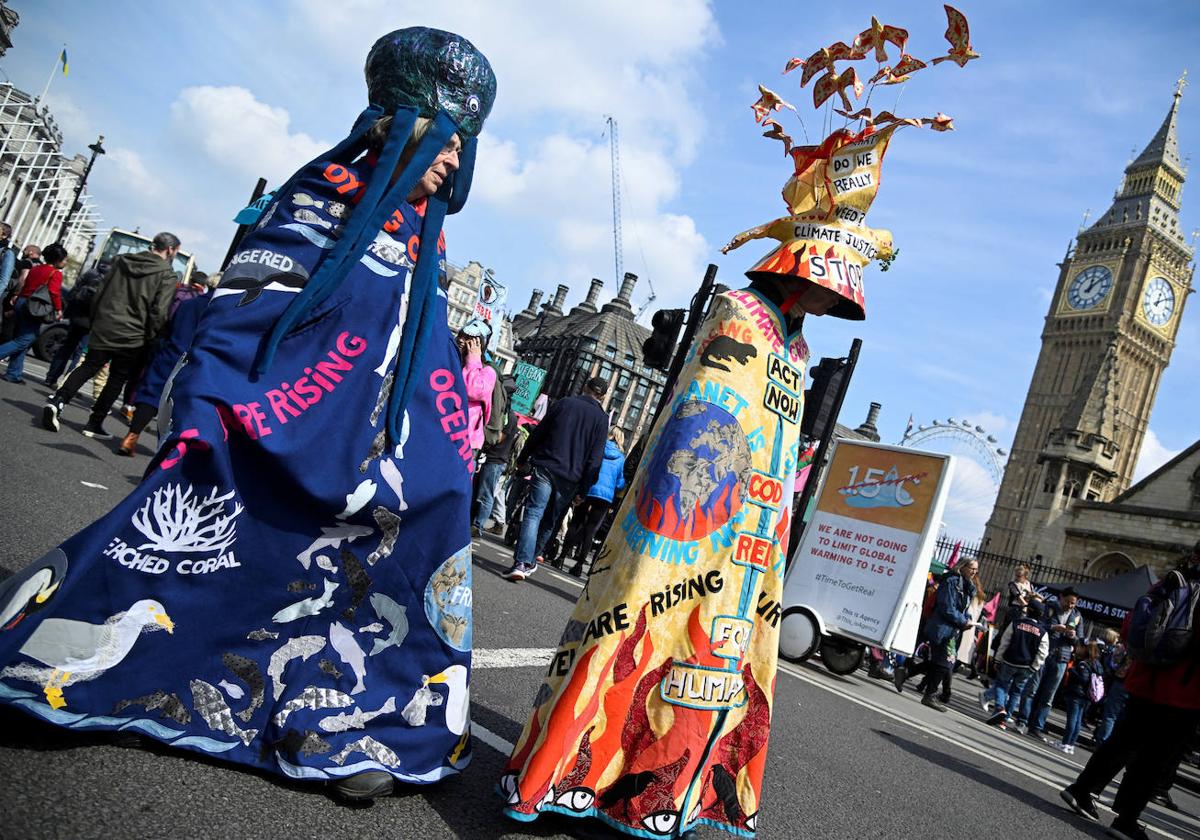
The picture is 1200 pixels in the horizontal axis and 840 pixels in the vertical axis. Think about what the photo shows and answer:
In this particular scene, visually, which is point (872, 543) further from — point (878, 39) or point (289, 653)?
point (289, 653)

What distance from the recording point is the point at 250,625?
215 centimetres

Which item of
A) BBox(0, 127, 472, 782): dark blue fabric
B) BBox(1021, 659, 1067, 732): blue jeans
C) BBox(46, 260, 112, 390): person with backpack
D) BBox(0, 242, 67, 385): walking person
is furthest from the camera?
BBox(1021, 659, 1067, 732): blue jeans

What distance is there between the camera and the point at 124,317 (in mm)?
8000

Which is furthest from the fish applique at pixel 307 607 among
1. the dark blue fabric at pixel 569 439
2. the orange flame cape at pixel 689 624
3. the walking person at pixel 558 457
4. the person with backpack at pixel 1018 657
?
the person with backpack at pixel 1018 657

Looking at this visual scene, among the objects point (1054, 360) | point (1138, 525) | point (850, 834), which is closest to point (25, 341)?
point (850, 834)

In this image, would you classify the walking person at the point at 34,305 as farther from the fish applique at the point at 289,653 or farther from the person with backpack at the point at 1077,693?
the person with backpack at the point at 1077,693

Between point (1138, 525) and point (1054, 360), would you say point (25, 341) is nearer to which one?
point (1138, 525)

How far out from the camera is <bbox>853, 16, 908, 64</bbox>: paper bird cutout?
3115 millimetres

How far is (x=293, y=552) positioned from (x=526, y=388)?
84.0ft

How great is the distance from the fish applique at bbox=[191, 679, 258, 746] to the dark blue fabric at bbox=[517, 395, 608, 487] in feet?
19.2

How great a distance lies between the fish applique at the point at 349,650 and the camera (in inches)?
87.3

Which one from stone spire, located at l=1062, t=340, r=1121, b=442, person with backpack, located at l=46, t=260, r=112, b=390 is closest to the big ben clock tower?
stone spire, located at l=1062, t=340, r=1121, b=442

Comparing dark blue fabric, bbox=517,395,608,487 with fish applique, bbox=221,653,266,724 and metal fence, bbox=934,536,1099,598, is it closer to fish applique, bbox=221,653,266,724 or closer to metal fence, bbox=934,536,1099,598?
fish applique, bbox=221,653,266,724

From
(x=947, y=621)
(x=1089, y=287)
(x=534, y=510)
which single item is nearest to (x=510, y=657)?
(x=534, y=510)
